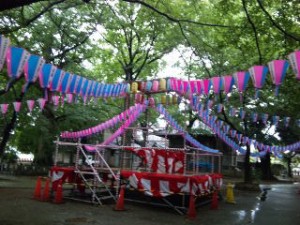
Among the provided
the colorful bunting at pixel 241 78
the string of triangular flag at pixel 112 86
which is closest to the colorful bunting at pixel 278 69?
the string of triangular flag at pixel 112 86

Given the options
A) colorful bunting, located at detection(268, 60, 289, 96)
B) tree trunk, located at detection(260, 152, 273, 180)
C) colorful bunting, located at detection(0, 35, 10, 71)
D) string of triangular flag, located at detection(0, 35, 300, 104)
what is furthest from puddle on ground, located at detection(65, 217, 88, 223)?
tree trunk, located at detection(260, 152, 273, 180)

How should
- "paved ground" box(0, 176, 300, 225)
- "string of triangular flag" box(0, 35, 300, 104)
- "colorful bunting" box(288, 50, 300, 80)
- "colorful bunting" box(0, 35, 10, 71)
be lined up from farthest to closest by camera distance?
1. "paved ground" box(0, 176, 300, 225)
2. "string of triangular flag" box(0, 35, 300, 104)
3. "colorful bunting" box(288, 50, 300, 80)
4. "colorful bunting" box(0, 35, 10, 71)

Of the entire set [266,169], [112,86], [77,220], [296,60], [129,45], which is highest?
[129,45]

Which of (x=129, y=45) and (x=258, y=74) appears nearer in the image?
(x=258, y=74)

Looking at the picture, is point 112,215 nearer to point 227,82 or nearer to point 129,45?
point 227,82

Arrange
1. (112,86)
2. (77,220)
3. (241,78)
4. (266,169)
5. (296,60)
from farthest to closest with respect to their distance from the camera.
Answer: (266,169) → (112,86) → (77,220) → (241,78) → (296,60)

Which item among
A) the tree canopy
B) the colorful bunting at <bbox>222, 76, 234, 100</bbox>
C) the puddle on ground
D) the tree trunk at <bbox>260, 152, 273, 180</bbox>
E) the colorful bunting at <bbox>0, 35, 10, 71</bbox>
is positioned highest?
the tree canopy

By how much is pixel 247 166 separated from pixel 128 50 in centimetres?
1291

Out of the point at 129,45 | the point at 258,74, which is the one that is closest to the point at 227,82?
the point at 258,74

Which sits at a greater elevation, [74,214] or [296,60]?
[296,60]

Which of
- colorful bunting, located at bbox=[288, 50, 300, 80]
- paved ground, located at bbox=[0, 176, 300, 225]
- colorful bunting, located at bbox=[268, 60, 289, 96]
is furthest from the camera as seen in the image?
paved ground, located at bbox=[0, 176, 300, 225]

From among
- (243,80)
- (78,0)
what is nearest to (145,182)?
(243,80)

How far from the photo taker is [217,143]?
3903cm

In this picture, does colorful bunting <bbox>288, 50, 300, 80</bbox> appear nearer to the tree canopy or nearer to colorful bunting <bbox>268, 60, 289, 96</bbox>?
colorful bunting <bbox>268, 60, 289, 96</bbox>
